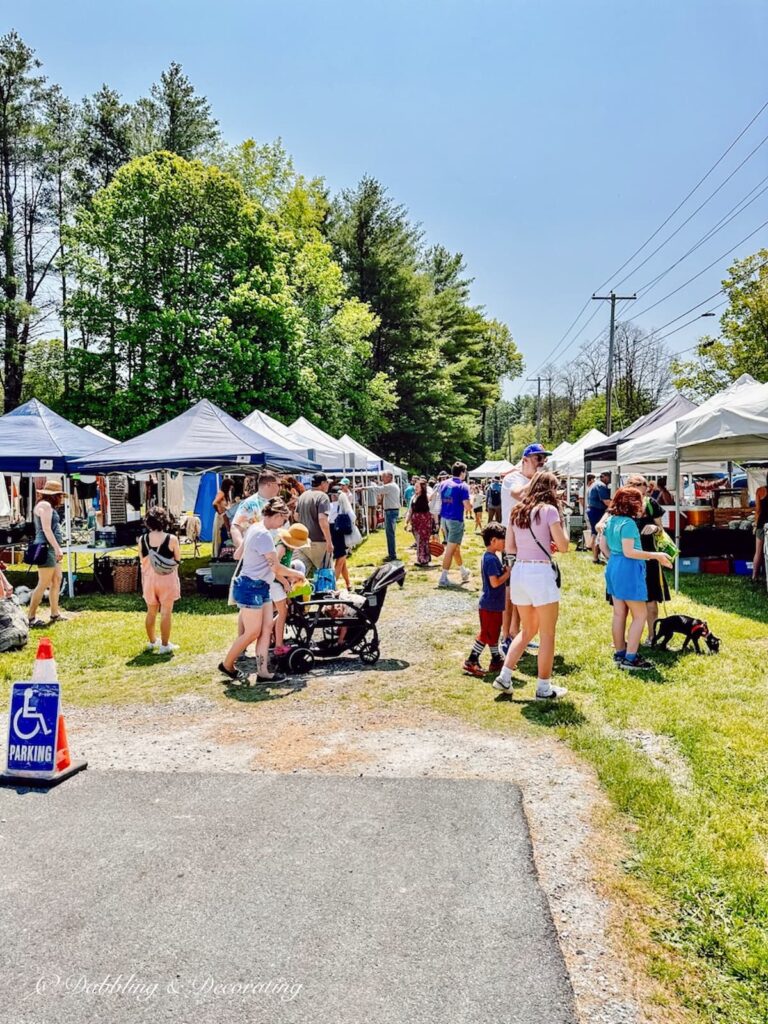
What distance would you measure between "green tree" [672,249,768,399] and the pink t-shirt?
32.0 m

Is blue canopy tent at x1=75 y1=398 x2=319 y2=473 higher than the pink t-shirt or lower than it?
higher

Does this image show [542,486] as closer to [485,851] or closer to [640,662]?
[640,662]

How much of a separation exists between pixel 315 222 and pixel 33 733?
1405 inches

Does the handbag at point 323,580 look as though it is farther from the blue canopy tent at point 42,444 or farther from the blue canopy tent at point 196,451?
the blue canopy tent at point 42,444

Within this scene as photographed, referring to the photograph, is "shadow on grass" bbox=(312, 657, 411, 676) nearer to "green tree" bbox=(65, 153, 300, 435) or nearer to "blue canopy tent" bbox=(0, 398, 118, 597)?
"blue canopy tent" bbox=(0, 398, 118, 597)

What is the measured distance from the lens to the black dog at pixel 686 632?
6.73 meters

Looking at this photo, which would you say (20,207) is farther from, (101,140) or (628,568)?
(628,568)

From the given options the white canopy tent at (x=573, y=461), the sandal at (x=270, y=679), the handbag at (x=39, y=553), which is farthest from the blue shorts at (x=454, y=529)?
the white canopy tent at (x=573, y=461)

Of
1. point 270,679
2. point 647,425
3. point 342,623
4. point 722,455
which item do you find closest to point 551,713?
point 342,623

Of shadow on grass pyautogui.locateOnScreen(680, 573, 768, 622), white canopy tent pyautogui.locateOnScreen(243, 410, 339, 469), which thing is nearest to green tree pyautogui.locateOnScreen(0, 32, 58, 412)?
white canopy tent pyautogui.locateOnScreen(243, 410, 339, 469)

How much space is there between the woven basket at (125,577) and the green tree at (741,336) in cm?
3036

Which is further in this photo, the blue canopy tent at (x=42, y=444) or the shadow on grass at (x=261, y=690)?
the blue canopy tent at (x=42, y=444)

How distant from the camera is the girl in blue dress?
6133mm

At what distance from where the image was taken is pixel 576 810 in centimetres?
366
